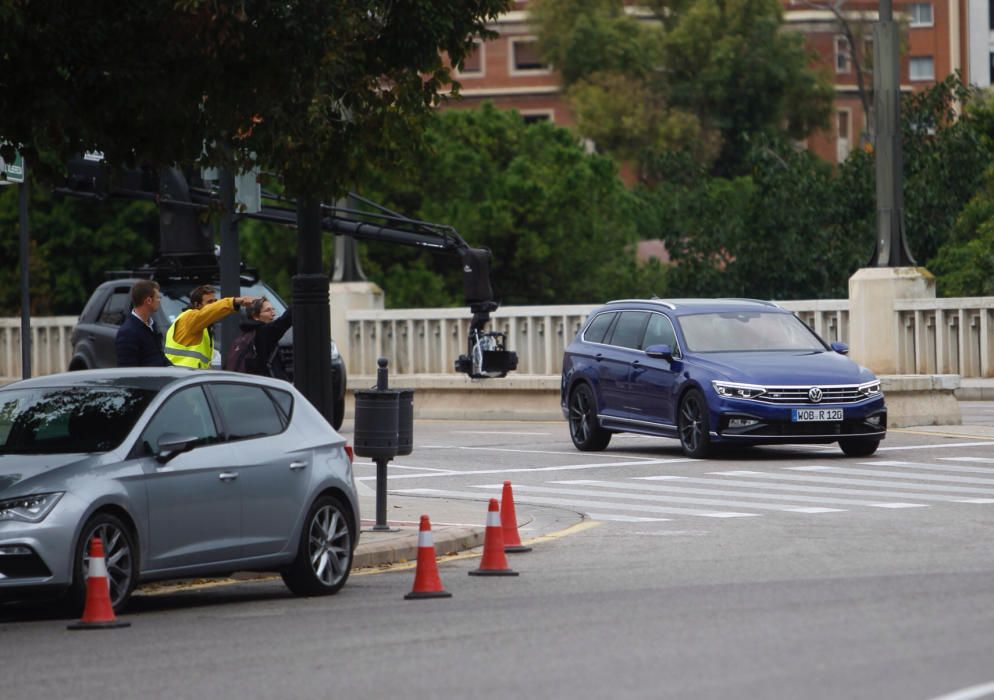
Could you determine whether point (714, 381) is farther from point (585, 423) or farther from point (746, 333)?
point (585, 423)

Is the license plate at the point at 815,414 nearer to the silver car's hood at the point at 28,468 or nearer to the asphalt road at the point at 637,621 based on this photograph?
the asphalt road at the point at 637,621

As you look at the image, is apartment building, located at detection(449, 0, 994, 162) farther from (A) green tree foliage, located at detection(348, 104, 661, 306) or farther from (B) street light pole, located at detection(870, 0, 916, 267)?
(B) street light pole, located at detection(870, 0, 916, 267)

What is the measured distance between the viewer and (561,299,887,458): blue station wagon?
21.9m

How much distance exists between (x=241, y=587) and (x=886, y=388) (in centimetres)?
1459

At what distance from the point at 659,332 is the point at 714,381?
1.78m

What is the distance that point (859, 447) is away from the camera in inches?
899

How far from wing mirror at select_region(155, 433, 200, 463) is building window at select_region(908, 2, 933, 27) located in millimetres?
100633

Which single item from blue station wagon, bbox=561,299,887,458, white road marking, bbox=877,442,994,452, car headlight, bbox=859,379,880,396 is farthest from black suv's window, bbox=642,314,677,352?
white road marking, bbox=877,442,994,452

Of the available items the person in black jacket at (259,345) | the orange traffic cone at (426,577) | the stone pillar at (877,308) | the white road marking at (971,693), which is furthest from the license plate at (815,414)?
the white road marking at (971,693)

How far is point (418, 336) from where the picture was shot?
37000mm

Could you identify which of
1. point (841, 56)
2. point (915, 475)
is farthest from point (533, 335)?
point (841, 56)

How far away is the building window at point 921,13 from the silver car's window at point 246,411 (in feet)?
327

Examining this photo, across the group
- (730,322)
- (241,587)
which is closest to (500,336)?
(730,322)

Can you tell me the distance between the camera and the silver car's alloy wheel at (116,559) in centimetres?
1195
